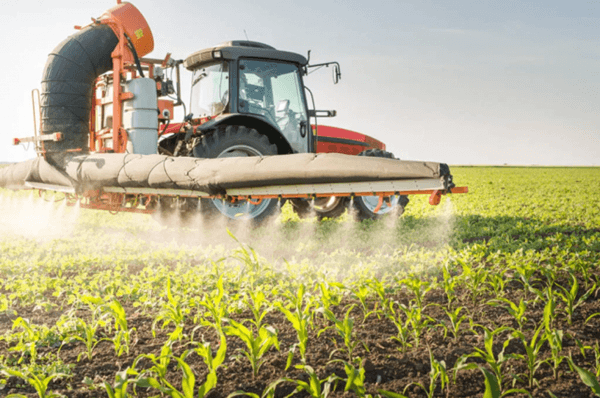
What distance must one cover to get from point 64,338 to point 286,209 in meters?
6.99

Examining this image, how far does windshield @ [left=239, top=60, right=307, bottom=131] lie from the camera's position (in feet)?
23.4

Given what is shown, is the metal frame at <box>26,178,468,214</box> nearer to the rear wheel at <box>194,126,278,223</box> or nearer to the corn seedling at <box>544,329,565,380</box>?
the rear wheel at <box>194,126,278,223</box>

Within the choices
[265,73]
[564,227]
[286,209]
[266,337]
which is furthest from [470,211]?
[266,337]

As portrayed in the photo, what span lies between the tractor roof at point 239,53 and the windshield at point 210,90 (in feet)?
0.48

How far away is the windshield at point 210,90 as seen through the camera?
7.06 metres

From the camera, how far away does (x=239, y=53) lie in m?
6.98

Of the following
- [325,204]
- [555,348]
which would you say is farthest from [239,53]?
[555,348]

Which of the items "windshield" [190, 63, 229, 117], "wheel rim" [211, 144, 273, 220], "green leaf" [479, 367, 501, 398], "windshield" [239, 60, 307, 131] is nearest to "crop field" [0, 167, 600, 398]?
"green leaf" [479, 367, 501, 398]

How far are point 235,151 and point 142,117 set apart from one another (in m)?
1.21

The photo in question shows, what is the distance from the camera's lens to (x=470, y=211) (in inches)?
401

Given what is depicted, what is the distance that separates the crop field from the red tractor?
2.40ft

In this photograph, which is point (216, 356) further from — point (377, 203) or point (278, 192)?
point (377, 203)

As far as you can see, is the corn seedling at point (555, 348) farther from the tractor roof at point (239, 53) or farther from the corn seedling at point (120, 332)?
the tractor roof at point (239, 53)

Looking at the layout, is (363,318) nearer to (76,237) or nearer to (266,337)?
(266,337)
